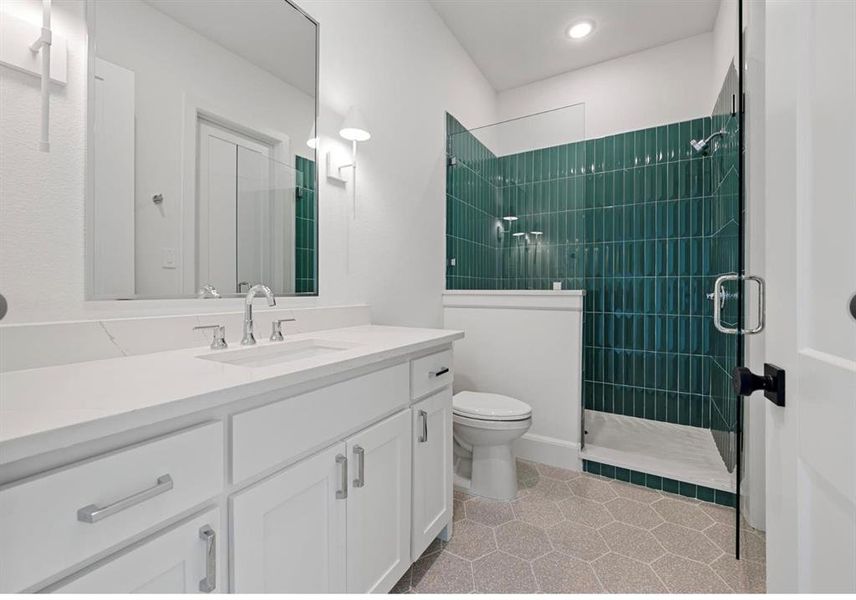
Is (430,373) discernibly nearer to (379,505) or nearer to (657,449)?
(379,505)

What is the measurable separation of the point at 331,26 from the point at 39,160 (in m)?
1.29

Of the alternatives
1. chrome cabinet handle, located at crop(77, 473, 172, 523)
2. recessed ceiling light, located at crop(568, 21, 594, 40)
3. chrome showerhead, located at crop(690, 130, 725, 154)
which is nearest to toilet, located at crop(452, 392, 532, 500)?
chrome cabinet handle, located at crop(77, 473, 172, 523)

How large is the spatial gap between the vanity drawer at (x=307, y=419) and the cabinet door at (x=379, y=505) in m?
0.07

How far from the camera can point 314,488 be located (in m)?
0.92

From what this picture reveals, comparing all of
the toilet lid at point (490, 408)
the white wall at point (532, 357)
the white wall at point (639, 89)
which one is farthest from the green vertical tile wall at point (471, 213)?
the white wall at point (639, 89)

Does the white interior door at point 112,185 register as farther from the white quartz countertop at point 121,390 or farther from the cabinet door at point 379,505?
the cabinet door at point 379,505

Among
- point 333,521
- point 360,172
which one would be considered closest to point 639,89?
point 360,172

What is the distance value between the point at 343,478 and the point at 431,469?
0.52m

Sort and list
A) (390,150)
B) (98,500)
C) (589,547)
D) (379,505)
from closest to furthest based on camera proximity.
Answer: (98,500) → (379,505) → (589,547) → (390,150)

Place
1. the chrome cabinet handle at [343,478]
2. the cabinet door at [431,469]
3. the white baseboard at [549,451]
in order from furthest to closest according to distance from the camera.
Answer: the white baseboard at [549,451] → the cabinet door at [431,469] → the chrome cabinet handle at [343,478]

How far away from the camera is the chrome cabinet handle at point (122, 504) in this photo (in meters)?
0.53

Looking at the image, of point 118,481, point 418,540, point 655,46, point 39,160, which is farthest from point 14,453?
point 655,46

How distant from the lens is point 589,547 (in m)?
1.53

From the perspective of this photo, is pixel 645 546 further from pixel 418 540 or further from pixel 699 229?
pixel 699 229
